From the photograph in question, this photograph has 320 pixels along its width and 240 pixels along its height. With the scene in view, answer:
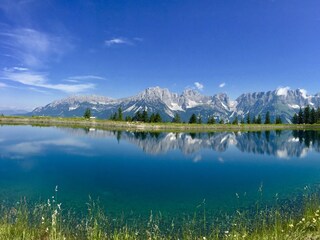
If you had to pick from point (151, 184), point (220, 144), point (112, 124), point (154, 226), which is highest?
point (112, 124)

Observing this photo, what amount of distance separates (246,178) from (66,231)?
90.7 ft

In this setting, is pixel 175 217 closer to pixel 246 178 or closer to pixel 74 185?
pixel 74 185

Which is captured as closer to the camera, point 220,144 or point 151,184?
point 151,184

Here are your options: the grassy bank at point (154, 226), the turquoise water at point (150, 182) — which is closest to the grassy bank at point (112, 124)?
the turquoise water at point (150, 182)

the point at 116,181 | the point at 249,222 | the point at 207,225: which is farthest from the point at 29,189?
the point at 249,222

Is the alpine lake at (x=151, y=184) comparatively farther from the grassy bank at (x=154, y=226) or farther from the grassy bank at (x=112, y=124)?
the grassy bank at (x=112, y=124)

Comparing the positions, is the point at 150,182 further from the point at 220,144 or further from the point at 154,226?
the point at 220,144

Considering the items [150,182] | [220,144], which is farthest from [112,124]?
[150,182]

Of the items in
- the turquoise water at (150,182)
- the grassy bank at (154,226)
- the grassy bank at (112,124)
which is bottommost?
the turquoise water at (150,182)

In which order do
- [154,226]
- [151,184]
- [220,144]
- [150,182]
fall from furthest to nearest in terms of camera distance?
[220,144] < [150,182] < [151,184] < [154,226]

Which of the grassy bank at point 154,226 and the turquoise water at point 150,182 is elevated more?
the grassy bank at point 154,226

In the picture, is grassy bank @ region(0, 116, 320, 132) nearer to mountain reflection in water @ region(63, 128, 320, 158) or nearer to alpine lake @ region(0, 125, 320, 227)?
mountain reflection in water @ region(63, 128, 320, 158)

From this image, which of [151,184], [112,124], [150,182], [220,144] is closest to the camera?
[151,184]

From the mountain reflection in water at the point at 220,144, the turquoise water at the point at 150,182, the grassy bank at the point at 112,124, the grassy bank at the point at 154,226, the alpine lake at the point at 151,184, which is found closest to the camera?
the grassy bank at the point at 154,226
